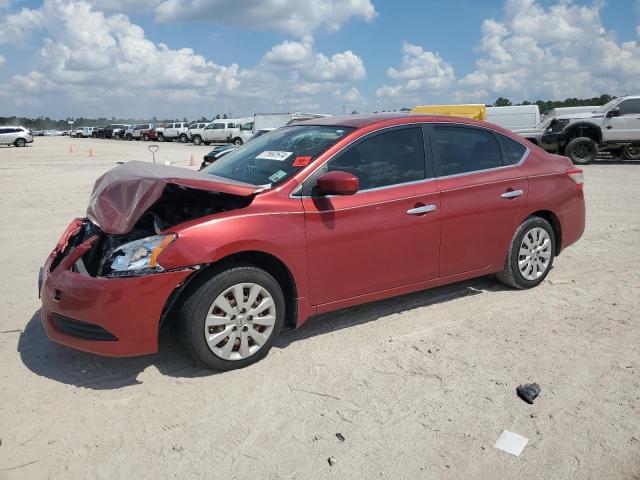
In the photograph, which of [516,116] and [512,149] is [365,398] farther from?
[516,116]

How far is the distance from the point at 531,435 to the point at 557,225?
9.62 feet

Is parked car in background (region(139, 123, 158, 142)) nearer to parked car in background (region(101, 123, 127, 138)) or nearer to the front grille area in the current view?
parked car in background (region(101, 123, 127, 138))

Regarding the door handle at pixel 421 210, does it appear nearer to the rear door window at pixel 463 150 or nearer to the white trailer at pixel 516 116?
the rear door window at pixel 463 150

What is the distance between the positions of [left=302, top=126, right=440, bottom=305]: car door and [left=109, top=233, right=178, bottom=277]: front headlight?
100cm

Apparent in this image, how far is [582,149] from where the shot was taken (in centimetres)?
1864

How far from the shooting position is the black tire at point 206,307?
3.47 metres

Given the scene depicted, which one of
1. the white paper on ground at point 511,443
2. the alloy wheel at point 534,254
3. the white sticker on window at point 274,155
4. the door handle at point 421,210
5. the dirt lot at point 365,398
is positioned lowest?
the white paper on ground at point 511,443

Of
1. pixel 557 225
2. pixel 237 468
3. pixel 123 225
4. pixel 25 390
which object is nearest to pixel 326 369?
pixel 237 468

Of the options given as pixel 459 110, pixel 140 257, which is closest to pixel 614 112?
pixel 459 110

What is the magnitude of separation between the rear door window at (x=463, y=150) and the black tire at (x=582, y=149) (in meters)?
15.1

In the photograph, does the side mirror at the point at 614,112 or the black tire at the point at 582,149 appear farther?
the black tire at the point at 582,149

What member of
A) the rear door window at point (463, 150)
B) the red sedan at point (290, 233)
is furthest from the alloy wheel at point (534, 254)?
the rear door window at point (463, 150)

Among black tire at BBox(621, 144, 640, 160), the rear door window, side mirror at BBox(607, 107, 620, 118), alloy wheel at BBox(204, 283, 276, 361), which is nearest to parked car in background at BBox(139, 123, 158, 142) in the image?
black tire at BBox(621, 144, 640, 160)

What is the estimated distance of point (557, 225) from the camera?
5.38 metres
